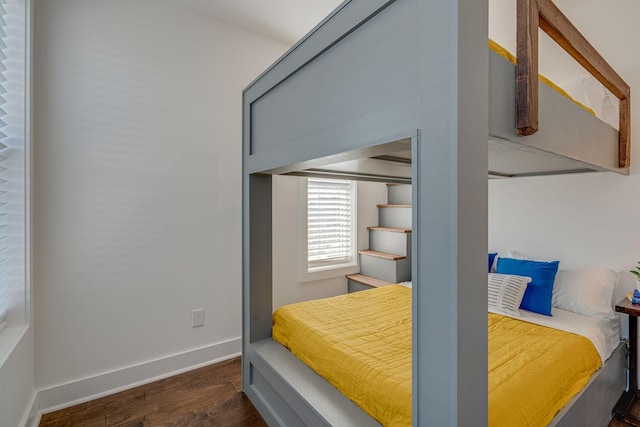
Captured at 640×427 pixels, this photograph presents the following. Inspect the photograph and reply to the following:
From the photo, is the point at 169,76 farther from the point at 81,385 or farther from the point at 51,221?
the point at 81,385

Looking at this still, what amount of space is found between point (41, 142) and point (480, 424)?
2.58 m

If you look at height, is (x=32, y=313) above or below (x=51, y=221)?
below

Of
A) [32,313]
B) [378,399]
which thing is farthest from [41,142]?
[378,399]

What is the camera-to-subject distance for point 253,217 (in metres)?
1.87

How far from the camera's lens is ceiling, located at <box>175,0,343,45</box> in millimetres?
2260

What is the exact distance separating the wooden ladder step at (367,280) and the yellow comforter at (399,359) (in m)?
1.09

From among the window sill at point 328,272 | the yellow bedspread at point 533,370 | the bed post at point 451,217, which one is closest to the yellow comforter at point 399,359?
the yellow bedspread at point 533,370

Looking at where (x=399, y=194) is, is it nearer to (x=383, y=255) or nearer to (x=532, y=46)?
(x=383, y=255)

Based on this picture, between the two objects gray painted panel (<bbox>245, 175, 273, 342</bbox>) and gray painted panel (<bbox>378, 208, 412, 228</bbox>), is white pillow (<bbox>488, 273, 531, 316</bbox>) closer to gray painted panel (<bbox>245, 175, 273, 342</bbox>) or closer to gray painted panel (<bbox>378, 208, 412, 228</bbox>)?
gray painted panel (<bbox>378, 208, 412, 228</bbox>)

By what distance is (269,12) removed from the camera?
7.77 feet

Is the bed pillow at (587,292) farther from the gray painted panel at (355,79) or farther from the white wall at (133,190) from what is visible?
the white wall at (133,190)

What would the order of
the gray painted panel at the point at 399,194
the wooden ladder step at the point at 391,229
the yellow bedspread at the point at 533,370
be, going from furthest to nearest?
the gray painted panel at the point at 399,194, the wooden ladder step at the point at 391,229, the yellow bedspread at the point at 533,370

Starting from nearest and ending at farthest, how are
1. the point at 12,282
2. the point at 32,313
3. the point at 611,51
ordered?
1. the point at 12,282
2. the point at 32,313
3. the point at 611,51

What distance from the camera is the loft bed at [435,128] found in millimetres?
736
